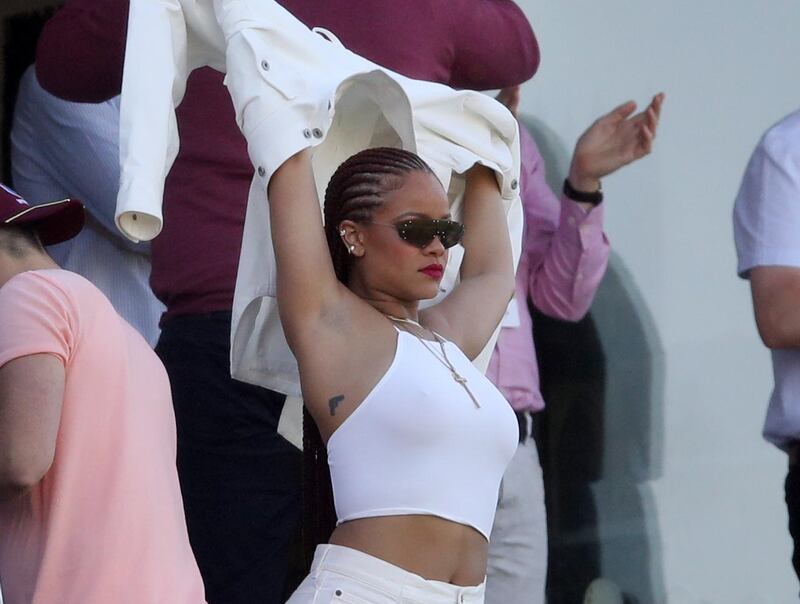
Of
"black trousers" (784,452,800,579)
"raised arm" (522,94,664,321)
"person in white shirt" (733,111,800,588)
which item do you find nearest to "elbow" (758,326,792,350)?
"person in white shirt" (733,111,800,588)

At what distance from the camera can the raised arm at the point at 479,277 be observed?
3.17 metres

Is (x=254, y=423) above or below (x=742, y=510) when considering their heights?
above

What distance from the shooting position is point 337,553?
2.76 m

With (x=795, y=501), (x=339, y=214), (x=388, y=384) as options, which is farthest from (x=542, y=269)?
(x=388, y=384)

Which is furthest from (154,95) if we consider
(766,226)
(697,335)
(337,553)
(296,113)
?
(697,335)

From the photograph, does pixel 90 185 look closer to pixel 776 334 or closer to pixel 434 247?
pixel 434 247

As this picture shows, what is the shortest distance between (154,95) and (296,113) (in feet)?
0.85

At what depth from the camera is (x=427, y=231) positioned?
298 centimetres

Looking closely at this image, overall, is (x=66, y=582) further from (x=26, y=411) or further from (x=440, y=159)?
(x=440, y=159)

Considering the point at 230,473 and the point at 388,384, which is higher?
the point at 388,384

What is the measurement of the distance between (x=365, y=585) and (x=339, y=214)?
734mm

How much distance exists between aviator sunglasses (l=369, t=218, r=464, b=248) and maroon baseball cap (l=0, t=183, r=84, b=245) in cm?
61

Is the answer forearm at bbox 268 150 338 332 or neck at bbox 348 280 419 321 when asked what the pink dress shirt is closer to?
neck at bbox 348 280 419 321

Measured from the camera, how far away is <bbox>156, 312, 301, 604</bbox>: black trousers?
11.2ft
